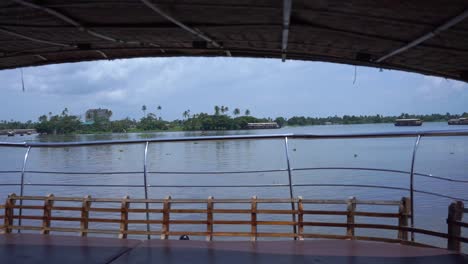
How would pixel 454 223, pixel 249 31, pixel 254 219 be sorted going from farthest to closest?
1. pixel 254 219
2. pixel 249 31
3. pixel 454 223

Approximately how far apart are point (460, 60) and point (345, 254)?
2125mm

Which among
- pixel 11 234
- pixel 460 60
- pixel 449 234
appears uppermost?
pixel 460 60

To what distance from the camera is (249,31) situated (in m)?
4.05

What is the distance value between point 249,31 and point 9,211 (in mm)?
3192

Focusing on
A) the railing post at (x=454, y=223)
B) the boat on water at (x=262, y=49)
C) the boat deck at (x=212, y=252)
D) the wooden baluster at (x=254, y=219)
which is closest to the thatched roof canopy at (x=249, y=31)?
the boat on water at (x=262, y=49)

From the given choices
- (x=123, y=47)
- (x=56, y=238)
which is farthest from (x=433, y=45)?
(x=56, y=238)

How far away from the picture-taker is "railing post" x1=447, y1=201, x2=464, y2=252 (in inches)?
147

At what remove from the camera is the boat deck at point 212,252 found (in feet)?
12.4

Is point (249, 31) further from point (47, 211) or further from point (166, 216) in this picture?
point (47, 211)

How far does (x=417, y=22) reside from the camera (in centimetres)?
333

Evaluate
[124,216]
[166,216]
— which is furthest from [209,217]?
[124,216]

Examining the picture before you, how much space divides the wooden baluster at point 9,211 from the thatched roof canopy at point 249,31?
1564 mm

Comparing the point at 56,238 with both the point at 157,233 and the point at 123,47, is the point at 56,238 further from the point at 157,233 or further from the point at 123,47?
the point at 123,47

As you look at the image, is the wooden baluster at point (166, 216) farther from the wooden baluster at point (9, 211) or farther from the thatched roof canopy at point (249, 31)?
the wooden baluster at point (9, 211)
